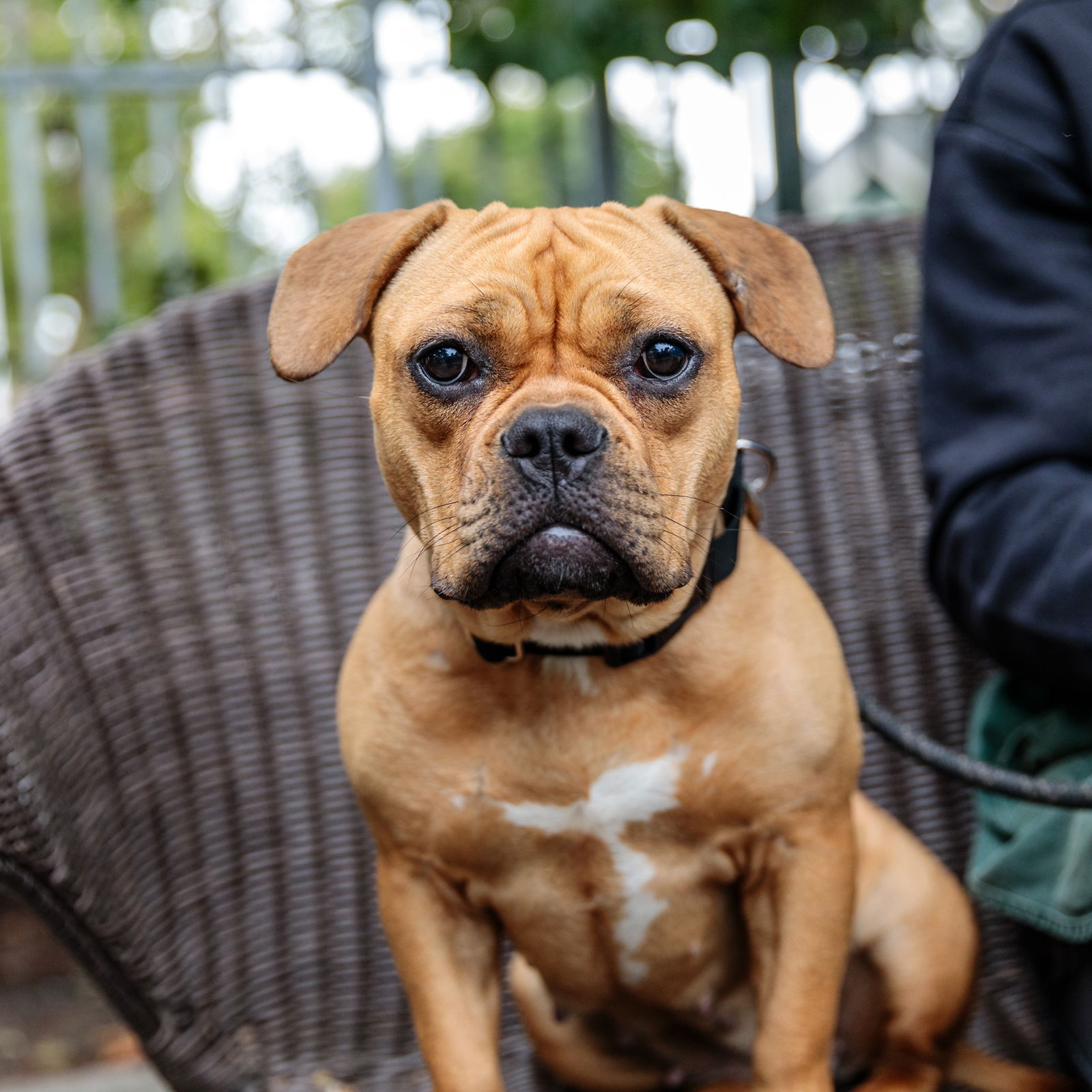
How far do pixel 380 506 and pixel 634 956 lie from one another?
751 mm

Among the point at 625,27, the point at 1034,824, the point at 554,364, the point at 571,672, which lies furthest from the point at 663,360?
the point at 625,27

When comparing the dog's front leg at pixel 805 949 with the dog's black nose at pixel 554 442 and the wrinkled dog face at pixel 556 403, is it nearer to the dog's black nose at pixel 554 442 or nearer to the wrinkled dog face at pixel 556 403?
the wrinkled dog face at pixel 556 403

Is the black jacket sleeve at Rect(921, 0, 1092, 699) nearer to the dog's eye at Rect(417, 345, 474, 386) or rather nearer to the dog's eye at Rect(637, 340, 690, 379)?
the dog's eye at Rect(637, 340, 690, 379)

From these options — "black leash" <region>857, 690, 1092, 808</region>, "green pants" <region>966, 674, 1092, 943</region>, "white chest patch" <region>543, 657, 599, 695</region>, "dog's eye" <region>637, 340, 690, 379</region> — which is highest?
"dog's eye" <region>637, 340, 690, 379</region>

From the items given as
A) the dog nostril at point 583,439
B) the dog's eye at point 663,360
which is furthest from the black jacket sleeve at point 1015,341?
the dog nostril at point 583,439

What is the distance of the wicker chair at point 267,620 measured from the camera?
173 cm

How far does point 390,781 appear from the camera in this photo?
4.57 feet

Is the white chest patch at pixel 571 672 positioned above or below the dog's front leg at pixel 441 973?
above

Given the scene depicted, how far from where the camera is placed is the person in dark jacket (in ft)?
5.05

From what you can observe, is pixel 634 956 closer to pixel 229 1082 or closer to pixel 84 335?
pixel 229 1082

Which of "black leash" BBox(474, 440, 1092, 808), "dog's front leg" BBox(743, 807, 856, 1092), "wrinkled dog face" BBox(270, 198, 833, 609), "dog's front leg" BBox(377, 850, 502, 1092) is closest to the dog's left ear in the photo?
"wrinkled dog face" BBox(270, 198, 833, 609)

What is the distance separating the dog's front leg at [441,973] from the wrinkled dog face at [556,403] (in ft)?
1.18

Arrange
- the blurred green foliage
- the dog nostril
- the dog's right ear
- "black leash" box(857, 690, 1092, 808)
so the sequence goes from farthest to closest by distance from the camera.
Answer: the blurred green foliage
"black leash" box(857, 690, 1092, 808)
the dog's right ear
the dog nostril

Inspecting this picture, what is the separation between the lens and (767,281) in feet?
4.64
